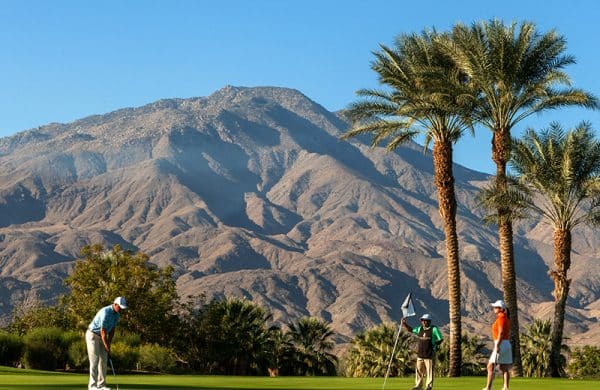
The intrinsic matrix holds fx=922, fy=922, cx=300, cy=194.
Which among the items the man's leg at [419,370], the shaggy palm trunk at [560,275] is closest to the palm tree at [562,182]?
the shaggy palm trunk at [560,275]

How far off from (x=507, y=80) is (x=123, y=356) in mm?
26970

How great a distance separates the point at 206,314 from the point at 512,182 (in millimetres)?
41257

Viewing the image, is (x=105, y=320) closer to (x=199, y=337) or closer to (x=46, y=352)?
(x=46, y=352)

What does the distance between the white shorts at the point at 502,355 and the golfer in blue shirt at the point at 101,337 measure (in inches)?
333

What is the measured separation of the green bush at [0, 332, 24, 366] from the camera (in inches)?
2077

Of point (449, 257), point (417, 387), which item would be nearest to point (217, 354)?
point (449, 257)

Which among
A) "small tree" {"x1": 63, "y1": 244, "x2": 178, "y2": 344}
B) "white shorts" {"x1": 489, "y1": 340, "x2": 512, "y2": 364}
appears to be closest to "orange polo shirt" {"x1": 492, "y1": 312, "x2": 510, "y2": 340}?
"white shorts" {"x1": 489, "y1": 340, "x2": 512, "y2": 364}

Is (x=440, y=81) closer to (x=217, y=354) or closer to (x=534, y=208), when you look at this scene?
(x=534, y=208)

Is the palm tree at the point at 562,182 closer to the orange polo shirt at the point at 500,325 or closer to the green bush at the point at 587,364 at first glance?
the orange polo shirt at the point at 500,325

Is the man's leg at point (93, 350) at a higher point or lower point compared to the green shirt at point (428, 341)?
lower

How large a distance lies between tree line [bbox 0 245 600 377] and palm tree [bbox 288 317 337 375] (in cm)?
9

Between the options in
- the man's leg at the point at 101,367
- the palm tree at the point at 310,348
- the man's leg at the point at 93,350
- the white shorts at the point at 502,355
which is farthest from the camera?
the palm tree at the point at 310,348

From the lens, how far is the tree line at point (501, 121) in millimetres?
41469

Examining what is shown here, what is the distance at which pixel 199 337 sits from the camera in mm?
77062
